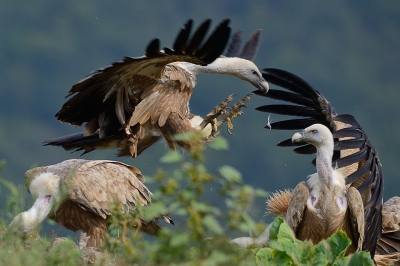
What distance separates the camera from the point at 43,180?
4.51 m

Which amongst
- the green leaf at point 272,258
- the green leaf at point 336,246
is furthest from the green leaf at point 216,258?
the green leaf at point 336,246

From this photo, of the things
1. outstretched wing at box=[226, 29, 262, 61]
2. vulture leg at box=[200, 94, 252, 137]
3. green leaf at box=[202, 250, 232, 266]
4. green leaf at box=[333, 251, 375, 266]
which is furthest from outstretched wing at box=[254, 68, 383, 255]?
green leaf at box=[202, 250, 232, 266]

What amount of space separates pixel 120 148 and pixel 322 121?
5.52ft

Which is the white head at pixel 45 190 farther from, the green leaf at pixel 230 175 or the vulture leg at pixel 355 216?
the green leaf at pixel 230 175

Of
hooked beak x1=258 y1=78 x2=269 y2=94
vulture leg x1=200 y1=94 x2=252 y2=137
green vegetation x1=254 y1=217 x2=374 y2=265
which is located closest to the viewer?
green vegetation x1=254 y1=217 x2=374 y2=265

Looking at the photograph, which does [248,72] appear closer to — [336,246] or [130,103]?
[130,103]

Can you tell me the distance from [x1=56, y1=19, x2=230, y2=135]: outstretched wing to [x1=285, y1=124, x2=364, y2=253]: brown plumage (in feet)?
3.08

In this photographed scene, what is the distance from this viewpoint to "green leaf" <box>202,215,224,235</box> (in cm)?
202

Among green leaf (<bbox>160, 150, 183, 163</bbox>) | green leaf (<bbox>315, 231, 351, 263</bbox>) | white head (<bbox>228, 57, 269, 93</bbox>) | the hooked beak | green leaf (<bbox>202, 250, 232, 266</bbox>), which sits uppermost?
white head (<bbox>228, 57, 269, 93</bbox>)

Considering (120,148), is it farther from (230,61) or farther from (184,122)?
(230,61)

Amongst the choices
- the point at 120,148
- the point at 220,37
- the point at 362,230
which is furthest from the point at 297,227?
the point at 120,148

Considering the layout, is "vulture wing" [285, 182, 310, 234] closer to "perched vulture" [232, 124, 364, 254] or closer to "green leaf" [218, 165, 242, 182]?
"perched vulture" [232, 124, 364, 254]

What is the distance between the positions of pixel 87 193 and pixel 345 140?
1782 mm

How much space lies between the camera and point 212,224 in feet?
6.66
